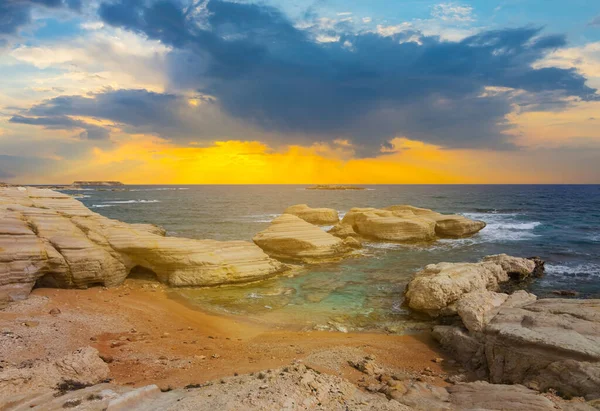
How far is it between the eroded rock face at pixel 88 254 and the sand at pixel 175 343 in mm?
995

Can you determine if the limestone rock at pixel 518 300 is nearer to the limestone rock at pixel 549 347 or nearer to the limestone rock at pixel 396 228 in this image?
the limestone rock at pixel 549 347

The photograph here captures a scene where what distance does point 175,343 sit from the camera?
34.0ft

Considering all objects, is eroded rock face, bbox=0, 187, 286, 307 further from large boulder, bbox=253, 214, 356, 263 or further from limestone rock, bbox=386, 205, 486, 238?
limestone rock, bbox=386, 205, 486, 238

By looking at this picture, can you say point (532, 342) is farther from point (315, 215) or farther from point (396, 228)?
point (315, 215)

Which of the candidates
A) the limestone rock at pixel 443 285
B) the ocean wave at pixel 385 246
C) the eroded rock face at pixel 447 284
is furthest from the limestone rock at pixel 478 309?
the ocean wave at pixel 385 246

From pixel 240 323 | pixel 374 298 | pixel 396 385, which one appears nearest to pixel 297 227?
pixel 374 298

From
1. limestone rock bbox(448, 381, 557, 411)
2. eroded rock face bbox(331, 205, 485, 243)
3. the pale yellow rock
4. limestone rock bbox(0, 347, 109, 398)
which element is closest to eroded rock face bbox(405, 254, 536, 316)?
limestone rock bbox(448, 381, 557, 411)

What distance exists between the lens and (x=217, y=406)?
5.17 metres

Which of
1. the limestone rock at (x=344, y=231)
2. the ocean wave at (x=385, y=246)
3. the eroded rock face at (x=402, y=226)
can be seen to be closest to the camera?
the ocean wave at (x=385, y=246)

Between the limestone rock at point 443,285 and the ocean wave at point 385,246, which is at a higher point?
the limestone rock at point 443,285

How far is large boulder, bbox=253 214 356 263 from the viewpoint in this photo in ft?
76.6

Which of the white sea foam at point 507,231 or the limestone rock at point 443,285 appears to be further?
the white sea foam at point 507,231

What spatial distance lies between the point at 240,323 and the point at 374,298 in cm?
657

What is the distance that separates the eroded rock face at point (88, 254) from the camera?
42.8ft
